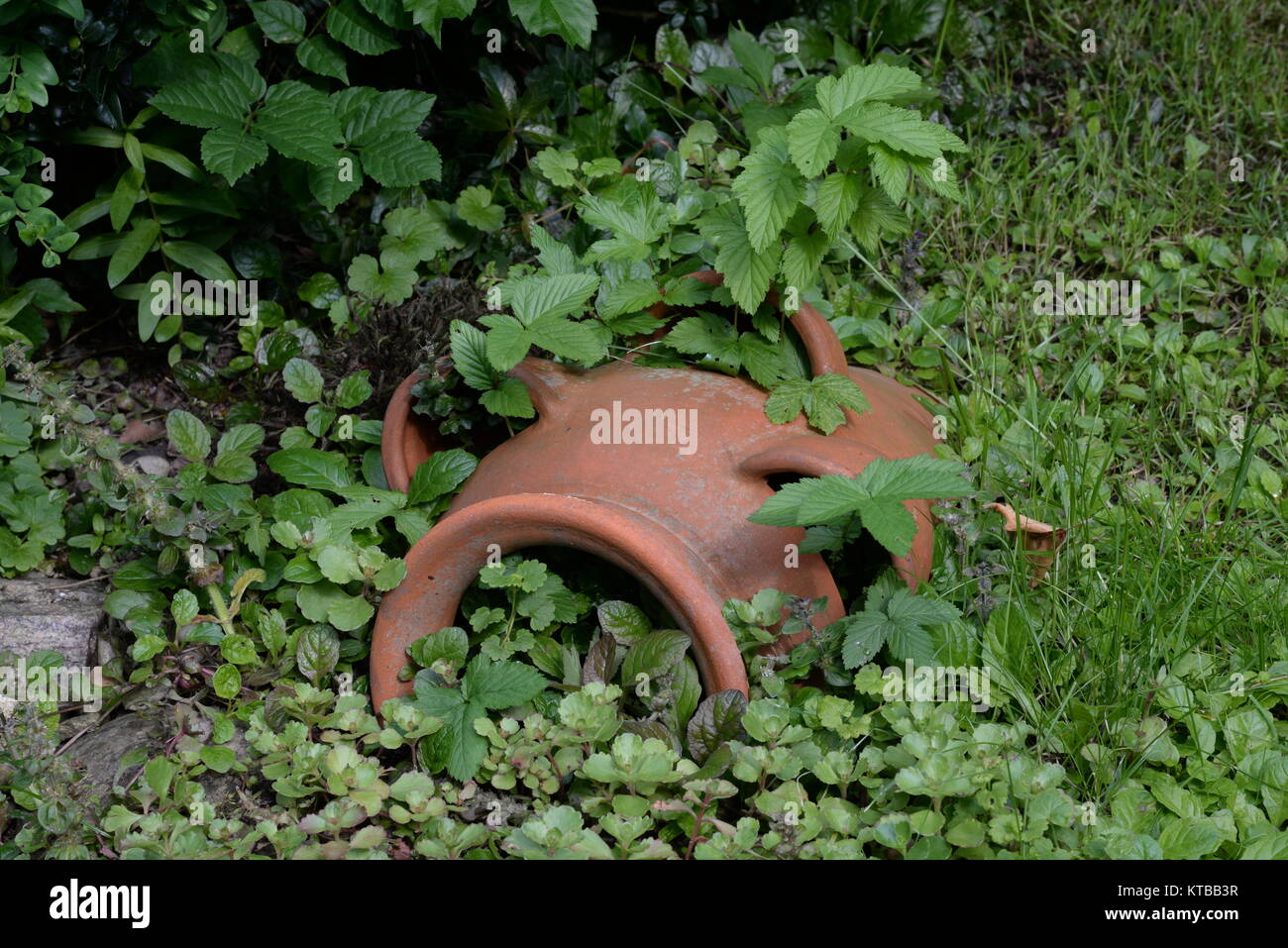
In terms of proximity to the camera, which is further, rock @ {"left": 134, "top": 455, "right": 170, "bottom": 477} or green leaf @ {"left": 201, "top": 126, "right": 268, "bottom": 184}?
rock @ {"left": 134, "top": 455, "right": 170, "bottom": 477}

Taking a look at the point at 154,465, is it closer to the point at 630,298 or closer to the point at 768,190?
the point at 630,298

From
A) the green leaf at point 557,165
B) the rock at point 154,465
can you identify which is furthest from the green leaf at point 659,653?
the rock at point 154,465

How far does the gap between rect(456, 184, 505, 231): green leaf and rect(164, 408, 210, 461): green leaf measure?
852mm

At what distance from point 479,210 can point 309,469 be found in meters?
0.88

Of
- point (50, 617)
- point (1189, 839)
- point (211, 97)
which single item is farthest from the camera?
point (211, 97)

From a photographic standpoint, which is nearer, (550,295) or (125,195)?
(550,295)

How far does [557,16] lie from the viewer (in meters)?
2.49

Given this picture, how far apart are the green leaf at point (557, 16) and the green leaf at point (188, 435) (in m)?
1.11

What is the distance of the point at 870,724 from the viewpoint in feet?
6.57

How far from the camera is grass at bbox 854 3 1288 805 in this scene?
7.17ft
